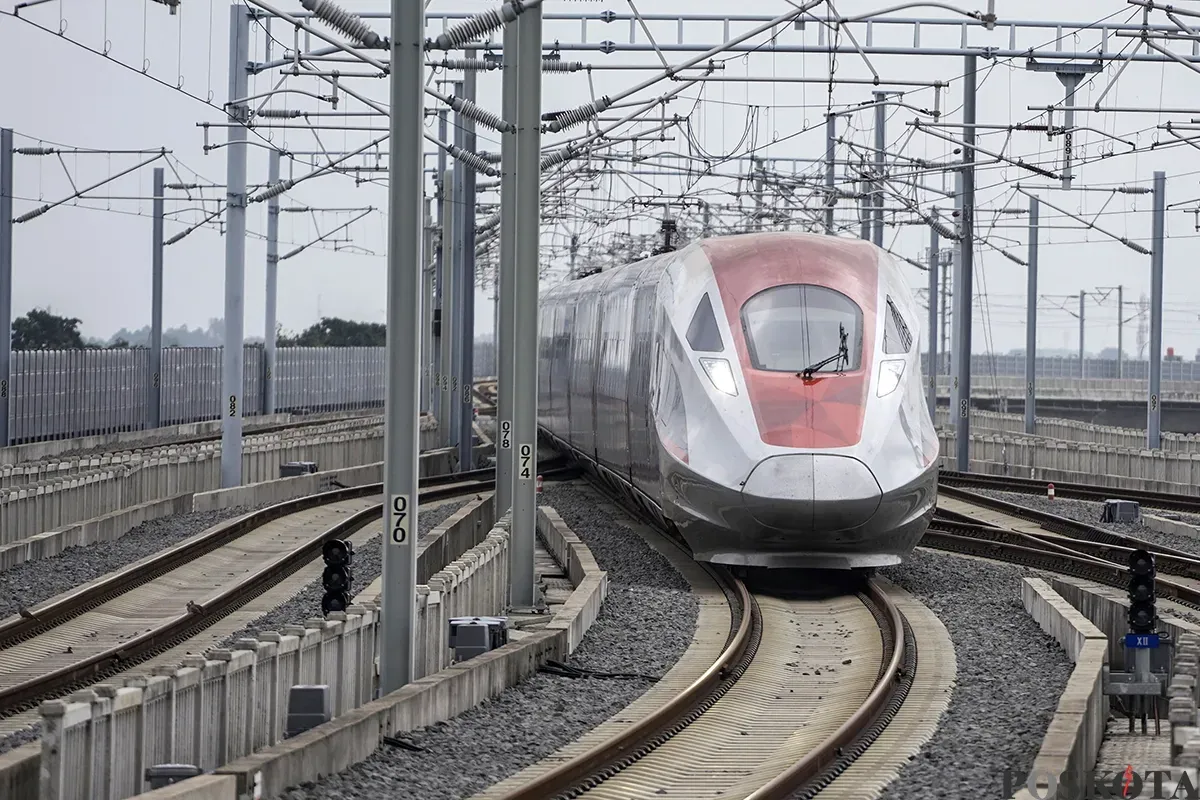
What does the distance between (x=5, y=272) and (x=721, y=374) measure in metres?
24.6

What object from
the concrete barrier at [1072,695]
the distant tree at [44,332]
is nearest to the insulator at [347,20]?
the concrete barrier at [1072,695]

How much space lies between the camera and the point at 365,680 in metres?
12.7

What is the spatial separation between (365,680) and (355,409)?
62.2 meters

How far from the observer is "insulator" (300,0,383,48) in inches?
504

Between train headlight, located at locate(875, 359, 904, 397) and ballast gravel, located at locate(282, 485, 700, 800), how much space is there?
2.77m

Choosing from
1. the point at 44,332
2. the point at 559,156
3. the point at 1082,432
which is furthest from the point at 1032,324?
the point at 44,332

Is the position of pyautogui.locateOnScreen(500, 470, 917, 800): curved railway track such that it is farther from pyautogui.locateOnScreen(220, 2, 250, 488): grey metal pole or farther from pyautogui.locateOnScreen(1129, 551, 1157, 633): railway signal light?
pyautogui.locateOnScreen(220, 2, 250, 488): grey metal pole

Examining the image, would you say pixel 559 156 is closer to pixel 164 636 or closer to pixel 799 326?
pixel 799 326

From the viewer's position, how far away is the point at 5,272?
38219 millimetres

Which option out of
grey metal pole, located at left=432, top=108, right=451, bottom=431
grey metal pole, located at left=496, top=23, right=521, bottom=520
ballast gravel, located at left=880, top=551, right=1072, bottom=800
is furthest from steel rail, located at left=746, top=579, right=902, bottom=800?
grey metal pole, located at left=432, top=108, right=451, bottom=431

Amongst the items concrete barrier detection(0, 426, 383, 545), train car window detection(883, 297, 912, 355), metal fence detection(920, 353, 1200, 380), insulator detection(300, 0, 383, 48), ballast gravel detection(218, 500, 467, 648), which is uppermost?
insulator detection(300, 0, 383, 48)

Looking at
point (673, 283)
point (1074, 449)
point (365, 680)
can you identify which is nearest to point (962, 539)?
point (673, 283)

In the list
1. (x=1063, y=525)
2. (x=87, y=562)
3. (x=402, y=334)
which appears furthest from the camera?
(x=1063, y=525)

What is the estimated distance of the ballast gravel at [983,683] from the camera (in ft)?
34.2
